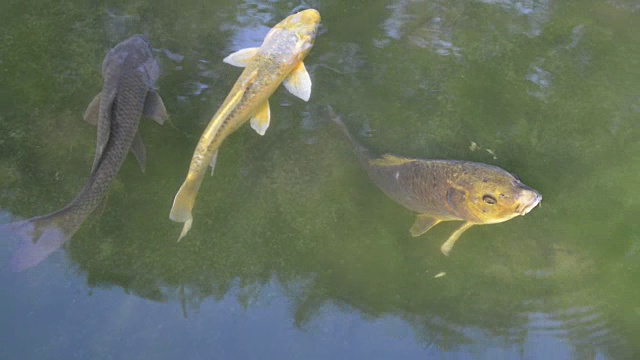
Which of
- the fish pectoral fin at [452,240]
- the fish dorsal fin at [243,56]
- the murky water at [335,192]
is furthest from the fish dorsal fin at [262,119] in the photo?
the fish pectoral fin at [452,240]

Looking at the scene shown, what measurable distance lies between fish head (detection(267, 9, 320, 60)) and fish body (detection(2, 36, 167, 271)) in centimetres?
88

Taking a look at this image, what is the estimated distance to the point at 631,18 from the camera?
4449 mm

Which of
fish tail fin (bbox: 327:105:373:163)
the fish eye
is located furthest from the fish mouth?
fish tail fin (bbox: 327:105:373:163)

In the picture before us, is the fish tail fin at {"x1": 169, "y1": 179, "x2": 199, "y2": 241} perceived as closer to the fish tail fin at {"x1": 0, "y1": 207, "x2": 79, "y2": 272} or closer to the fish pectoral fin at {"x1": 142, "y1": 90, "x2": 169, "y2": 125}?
the fish tail fin at {"x1": 0, "y1": 207, "x2": 79, "y2": 272}

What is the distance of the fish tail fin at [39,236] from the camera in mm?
3129

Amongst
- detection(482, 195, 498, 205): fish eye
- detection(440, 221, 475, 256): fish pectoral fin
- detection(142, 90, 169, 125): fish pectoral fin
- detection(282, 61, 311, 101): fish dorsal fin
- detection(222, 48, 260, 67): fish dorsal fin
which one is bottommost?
detection(440, 221, 475, 256): fish pectoral fin

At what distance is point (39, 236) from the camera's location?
3209mm

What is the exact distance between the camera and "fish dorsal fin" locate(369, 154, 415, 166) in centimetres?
347

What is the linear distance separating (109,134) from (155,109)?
449 millimetres

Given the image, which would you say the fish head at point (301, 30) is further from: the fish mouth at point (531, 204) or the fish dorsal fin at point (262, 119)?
the fish mouth at point (531, 204)

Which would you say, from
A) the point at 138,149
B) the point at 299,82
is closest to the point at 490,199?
the point at 299,82

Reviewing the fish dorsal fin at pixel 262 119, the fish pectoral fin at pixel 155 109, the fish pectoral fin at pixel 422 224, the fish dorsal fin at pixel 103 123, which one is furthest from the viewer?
the fish pectoral fin at pixel 155 109

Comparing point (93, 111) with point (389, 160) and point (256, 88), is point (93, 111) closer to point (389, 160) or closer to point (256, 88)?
point (256, 88)

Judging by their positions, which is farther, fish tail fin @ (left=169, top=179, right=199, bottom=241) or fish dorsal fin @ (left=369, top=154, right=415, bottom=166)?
fish dorsal fin @ (left=369, top=154, right=415, bottom=166)
